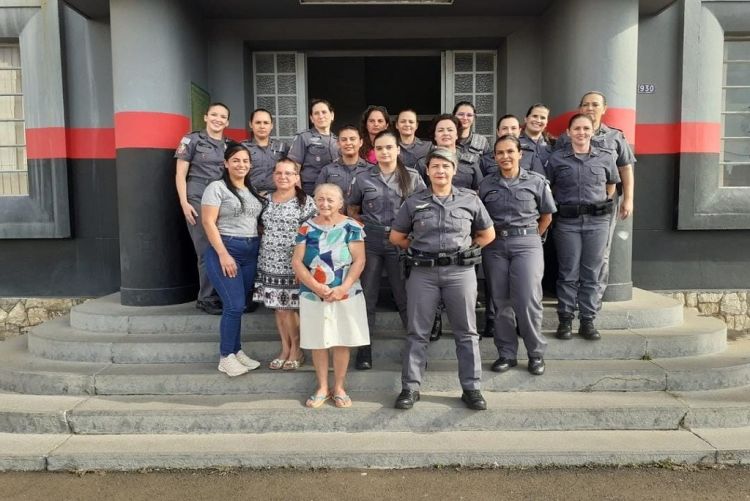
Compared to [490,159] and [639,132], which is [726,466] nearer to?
[490,159]

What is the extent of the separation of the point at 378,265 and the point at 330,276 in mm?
548

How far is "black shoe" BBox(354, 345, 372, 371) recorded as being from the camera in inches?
168

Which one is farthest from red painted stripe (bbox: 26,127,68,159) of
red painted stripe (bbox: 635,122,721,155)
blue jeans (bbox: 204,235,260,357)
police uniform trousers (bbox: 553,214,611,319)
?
red painted stripe (bbox: 635,122,721,155)

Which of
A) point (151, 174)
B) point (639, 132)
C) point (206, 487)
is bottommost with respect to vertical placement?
point (206, 487)

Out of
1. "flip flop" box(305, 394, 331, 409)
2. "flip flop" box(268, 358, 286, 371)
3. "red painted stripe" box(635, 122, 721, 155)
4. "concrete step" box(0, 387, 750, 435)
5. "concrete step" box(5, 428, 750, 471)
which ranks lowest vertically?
"concrete step" box(5, 428, 750, 471)

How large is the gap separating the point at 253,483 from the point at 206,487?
0.27 meters

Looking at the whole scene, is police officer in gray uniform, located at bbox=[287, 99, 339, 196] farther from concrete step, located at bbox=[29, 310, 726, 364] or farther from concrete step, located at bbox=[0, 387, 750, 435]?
concrete step, located at bbox=[0, 387, 750, 435]

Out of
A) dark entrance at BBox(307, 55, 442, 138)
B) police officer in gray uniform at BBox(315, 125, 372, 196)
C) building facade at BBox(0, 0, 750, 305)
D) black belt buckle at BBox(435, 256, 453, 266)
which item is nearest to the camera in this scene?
black belt buckle at BBox(435, 256, 453, 266)

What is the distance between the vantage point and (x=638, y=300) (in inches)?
216

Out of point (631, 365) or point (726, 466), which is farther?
point (631, 365)

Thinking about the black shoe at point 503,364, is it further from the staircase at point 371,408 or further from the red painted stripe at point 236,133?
the red painted stripe at point 236,133

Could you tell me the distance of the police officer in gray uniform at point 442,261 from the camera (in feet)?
12.2

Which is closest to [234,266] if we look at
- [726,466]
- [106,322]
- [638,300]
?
[106,322]

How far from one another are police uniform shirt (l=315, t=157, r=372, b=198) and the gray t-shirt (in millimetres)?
652
